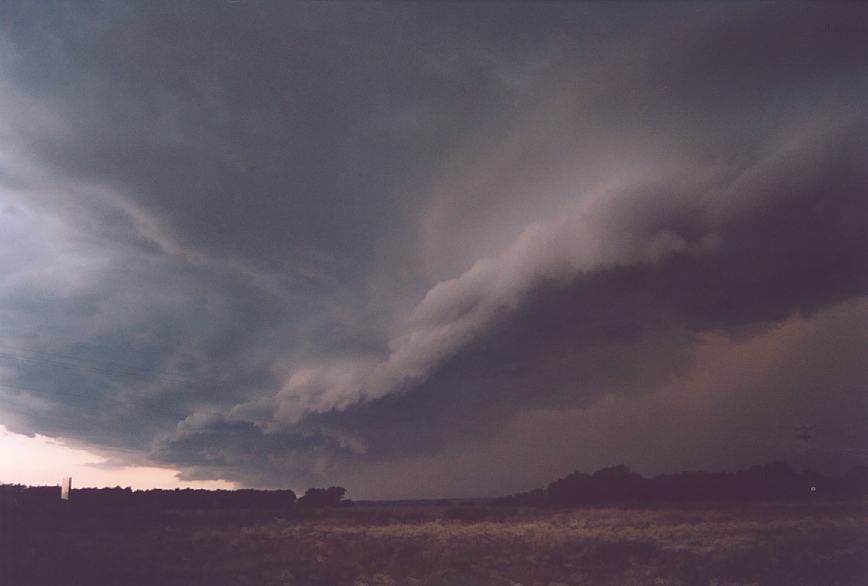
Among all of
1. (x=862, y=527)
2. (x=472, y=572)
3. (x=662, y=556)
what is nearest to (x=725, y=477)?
(x=862, y=527)

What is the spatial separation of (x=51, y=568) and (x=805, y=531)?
3676cm

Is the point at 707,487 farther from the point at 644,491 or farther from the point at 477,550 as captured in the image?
the point at 477,550

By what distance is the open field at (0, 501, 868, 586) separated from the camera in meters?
24.3

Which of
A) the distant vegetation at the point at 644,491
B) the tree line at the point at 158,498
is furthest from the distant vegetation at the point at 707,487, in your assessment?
the tree line at the point at 158,498

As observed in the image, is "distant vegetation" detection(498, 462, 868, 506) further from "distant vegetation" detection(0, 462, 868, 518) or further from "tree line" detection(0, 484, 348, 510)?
"tree line" detection(0, 484, 348, 510)

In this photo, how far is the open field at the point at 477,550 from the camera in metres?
24.3

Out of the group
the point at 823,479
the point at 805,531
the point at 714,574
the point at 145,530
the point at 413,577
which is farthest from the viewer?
the point at 823,479

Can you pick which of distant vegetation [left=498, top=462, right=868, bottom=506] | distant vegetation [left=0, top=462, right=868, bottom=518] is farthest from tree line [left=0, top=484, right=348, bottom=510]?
distant vegetation [left=498, top=462, right=868, bottom=506]

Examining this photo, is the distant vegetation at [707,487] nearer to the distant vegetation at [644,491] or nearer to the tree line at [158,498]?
the distant vegetation at [644,491]

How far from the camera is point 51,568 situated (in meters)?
27.5

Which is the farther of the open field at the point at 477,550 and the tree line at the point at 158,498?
the tree line at the point at 158,498

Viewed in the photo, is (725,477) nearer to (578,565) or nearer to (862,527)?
(862,527)

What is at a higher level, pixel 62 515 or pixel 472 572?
pixel 62 515

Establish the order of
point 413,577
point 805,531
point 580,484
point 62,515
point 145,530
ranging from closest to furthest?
point 413,577, point 805,531, point 145,530, point 62,515, point 580,484
